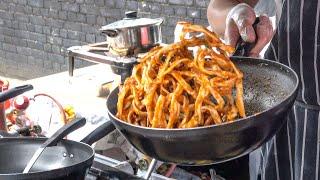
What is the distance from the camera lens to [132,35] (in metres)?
2.46

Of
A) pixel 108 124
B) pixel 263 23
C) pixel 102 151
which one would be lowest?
pixel 102 151

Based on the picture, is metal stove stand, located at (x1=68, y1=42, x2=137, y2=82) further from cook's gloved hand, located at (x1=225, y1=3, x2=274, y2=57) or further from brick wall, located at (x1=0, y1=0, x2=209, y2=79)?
brick wall, located at (x1=0, y1=0, x2=209, y2=79)

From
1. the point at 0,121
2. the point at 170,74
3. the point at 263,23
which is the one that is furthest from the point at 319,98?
the point at 0,121

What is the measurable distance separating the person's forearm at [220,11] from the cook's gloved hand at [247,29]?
35cm

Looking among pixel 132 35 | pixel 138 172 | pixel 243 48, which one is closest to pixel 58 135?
pixel 243 48

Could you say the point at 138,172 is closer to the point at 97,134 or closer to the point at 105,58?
the point at 97,134

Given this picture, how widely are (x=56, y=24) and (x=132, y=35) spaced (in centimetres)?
343

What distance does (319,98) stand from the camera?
146 cm

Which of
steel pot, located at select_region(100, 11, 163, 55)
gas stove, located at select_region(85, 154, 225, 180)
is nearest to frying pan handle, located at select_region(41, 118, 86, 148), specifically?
gas stove, located at select_region(85, 154, 225, 180)

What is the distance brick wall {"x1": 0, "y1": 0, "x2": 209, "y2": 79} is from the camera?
15.7 feet

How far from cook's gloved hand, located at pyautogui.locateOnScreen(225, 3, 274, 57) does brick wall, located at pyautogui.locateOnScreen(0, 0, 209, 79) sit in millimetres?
3076

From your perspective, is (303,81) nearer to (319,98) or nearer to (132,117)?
(319,98)

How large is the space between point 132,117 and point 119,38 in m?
1.42

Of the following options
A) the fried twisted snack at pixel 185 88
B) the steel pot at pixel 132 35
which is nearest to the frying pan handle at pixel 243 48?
the fried twisted snack at pixel 185 88
